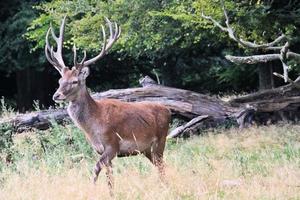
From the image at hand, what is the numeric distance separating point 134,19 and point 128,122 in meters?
7.98

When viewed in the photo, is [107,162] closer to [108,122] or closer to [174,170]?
[108,122]

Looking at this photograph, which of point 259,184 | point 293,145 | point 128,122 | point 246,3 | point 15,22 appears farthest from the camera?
point 15,22

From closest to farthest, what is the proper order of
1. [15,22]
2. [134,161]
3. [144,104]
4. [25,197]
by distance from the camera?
[25,197] < [144,104] < [134,161] < [15,22]

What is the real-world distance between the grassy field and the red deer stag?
33cm

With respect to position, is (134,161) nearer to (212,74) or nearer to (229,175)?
(229,175)

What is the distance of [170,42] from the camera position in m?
15.4

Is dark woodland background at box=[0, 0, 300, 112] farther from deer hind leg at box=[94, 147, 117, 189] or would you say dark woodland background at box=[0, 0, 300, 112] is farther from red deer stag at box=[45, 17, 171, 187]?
deer hind leg at box=[94, 147, 117, 189]

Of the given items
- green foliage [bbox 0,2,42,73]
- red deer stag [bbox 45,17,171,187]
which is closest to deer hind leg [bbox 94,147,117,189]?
red deer stag [bbox 45,17,171,187]

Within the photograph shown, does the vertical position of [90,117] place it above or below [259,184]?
above

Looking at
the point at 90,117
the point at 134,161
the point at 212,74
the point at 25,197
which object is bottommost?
the point at 212,74

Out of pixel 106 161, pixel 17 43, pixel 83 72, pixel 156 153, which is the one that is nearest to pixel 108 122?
pixel 106 161

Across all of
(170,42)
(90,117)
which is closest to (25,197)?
(90,117)

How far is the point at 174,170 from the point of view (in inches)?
307

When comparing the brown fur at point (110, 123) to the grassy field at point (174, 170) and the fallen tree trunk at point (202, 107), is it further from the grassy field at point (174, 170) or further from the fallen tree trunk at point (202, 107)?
the fallen tree trunk at point (202, 107)
